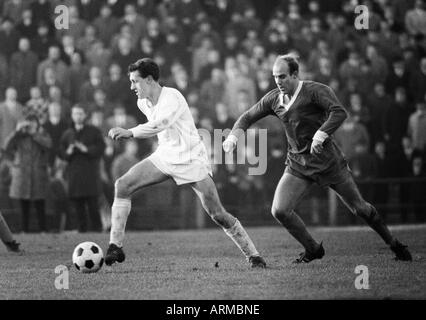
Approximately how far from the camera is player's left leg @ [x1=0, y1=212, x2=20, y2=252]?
12.7m

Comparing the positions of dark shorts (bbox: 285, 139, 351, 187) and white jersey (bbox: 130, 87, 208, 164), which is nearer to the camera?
white jersey (bbox: 130, 87, 208, 164)

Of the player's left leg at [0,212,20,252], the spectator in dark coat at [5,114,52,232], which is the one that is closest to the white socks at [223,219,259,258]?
the player's left leg at [0,212,20,252]

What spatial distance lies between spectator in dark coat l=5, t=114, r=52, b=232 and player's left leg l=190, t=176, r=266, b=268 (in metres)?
7.93

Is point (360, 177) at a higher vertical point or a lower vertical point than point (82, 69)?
lower

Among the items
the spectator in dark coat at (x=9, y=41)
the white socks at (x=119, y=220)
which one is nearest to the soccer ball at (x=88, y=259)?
the white socks at (x=119, y=220)

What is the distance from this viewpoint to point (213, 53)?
2173cm

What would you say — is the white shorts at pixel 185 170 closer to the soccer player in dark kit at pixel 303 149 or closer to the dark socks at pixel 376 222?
the soccer player in dark kit at pixel 303 149

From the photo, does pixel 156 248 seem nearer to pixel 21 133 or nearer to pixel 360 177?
pixel 21 133

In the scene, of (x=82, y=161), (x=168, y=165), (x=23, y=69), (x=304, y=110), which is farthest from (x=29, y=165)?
(x=304, y=110)

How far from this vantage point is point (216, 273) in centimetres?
1045

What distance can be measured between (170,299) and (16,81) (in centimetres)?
1288

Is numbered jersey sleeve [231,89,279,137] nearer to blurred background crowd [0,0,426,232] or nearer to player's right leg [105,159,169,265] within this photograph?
player's right leg [105,159,169,265]

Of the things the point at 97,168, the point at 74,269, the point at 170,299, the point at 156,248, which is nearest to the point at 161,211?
the point at 97,168

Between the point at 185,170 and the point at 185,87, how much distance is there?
32.6ft
